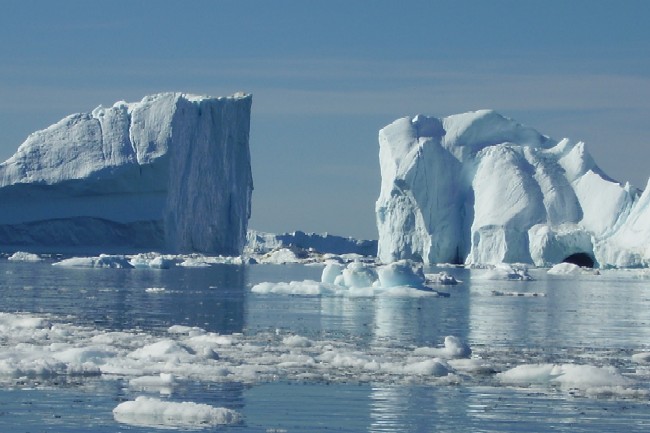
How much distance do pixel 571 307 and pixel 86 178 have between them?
92.5 feet

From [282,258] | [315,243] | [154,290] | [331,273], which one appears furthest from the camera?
[315,243]

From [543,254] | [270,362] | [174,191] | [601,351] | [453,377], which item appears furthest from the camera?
[174,191]

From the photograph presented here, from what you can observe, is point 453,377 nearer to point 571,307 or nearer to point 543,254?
point 571,307

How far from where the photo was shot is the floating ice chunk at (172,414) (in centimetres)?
900

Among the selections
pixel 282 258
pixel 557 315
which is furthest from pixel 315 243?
pixel 557 315

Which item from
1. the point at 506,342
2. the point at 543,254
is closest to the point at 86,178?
the point at 543,254

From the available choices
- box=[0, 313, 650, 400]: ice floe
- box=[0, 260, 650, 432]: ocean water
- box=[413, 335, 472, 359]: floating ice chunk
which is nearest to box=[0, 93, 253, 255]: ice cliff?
box=[0, 260, 650, 432]: ocean water

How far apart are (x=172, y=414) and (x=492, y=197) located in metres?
40.9

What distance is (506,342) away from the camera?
52.5ft

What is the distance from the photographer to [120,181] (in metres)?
48.8

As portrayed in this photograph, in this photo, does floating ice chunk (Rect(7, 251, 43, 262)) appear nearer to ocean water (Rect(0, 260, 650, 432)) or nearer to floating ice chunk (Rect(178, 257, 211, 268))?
floating ice chunk (Rect(178, 257, 211, 268))

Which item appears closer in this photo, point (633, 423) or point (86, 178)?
point (633, 423)

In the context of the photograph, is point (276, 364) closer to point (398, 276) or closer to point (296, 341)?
point (296, 341)

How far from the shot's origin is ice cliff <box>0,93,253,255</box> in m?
48.9
